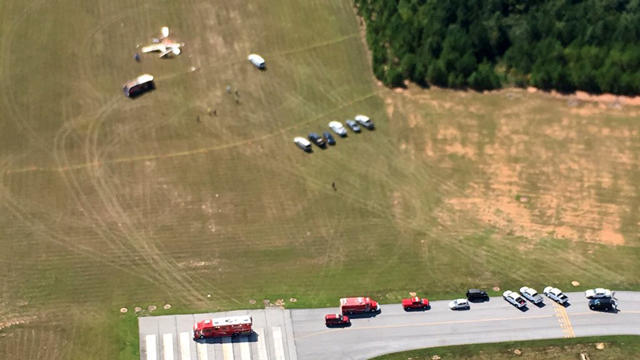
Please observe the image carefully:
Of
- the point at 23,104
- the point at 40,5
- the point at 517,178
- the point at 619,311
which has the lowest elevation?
the point at 619,311

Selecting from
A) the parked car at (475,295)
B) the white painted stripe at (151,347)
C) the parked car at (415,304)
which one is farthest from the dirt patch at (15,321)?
the parked car at (475,295)

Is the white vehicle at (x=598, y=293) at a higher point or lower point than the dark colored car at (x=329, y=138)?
lower

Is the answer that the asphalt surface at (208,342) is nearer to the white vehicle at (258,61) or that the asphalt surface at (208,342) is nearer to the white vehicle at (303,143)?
the white vehicle at (303,143)

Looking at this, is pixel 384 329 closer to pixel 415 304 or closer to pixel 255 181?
pixel 415 304

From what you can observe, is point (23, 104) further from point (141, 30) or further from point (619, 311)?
point (619, 311)

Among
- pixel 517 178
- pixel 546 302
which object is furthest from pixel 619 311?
pixel 517 178

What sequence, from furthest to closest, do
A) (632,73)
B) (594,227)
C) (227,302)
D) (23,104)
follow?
(632,73), (23,104), (594,227), (227,302)
